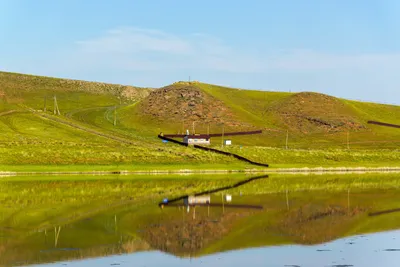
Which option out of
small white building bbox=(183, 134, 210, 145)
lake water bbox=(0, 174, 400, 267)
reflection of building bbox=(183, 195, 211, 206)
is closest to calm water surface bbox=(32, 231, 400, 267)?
lake water bbox=(0, 174, 400, 267)

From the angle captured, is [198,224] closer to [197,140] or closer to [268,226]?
[268,226]

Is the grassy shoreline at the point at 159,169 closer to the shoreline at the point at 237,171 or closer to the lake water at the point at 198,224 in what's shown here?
the shoreline at the point at 237,171

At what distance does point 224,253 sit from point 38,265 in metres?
10.1

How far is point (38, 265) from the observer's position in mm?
35031

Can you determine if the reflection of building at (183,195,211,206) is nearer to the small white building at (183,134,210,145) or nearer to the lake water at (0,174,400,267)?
the lake water at (0,174,400,267)

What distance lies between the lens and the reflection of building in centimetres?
6450

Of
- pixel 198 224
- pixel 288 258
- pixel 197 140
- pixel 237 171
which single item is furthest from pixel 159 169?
pixel 288 258

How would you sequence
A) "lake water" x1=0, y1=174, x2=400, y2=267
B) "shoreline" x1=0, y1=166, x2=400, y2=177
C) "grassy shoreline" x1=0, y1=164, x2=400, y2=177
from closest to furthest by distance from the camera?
"lake water" x1=0, y1=174, x2=400, y2=267
"shoreline" x1=0, y1=166, x2=400, y2=177
"grassy shoreline" x1=0, y1=164, x2=400, y2=177

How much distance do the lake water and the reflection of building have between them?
400 mm

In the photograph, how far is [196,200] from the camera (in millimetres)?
66500

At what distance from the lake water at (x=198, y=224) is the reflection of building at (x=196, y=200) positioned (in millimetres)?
400

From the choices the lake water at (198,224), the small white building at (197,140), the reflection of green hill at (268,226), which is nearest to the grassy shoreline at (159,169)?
the lake water at (198,224)

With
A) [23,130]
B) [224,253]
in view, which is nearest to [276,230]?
[224,253]

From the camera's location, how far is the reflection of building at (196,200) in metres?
64.5
